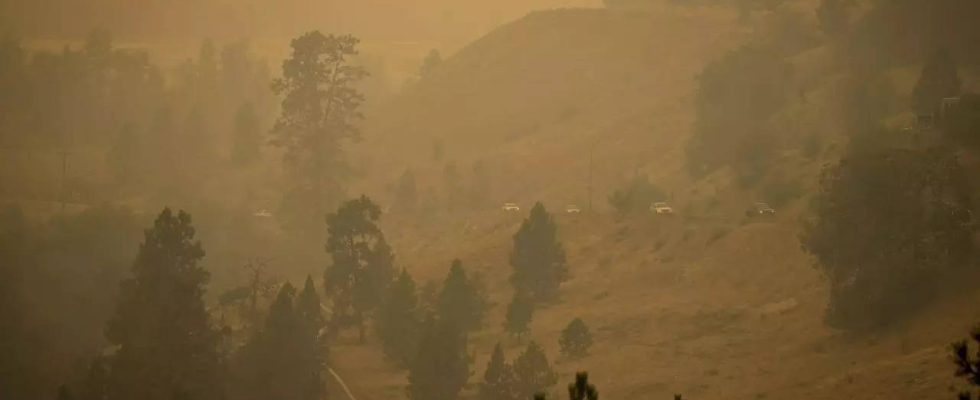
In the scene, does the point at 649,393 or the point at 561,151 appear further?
the point at 561,151

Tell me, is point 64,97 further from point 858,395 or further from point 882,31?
point 858,395

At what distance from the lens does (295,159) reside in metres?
89.6

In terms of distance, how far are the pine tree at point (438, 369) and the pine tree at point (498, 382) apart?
196 centimetres

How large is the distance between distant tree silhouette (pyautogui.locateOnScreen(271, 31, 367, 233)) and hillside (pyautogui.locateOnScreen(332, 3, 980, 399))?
6.44m

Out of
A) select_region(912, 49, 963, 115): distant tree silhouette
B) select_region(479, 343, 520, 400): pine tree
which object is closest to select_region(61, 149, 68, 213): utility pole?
select_region(479, 343, 520, 400): pine tree

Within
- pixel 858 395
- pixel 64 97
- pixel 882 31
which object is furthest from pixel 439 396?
pixel 64 97

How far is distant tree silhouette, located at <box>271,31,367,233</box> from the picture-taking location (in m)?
88.8

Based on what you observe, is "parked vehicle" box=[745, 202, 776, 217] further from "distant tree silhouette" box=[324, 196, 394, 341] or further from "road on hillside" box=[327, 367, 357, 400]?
"road on hillside" box=[327, 367, 357, 400]

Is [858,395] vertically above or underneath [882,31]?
underneath

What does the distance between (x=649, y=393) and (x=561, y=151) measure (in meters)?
52.2

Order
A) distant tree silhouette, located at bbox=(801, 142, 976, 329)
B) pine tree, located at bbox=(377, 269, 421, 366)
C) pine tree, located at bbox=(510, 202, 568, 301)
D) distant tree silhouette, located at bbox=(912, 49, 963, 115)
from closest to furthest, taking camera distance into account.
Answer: distant tree silhouette, located at bbox=(801, 142, 976, 329) → pine tree, located at bbox=(377, 269, 421, 366) → pine tree, located at bbox=(510, 202, 568, 301) → distant tree silhouette, located at bbox=(912, 49, 963, 115)

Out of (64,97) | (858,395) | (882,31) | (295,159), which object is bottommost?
(858,395)

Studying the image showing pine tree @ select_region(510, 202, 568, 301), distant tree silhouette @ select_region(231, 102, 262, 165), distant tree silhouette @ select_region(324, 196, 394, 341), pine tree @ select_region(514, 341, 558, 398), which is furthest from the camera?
distant tree silhouette @ select_region(231, 102, 262, 165)

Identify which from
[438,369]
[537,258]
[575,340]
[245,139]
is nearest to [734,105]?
[537,258]
